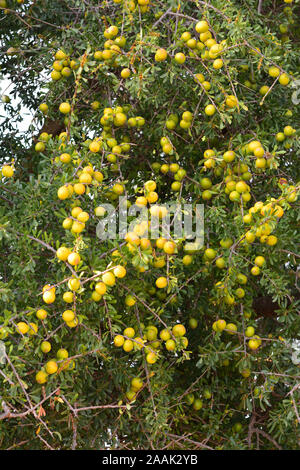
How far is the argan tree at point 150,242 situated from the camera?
1.73 m

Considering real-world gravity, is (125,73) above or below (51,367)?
above

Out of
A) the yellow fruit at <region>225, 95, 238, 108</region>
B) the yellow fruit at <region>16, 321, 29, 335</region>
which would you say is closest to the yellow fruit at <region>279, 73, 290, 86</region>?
the yellow fruit at <region>225, 95, 238, 108</region>

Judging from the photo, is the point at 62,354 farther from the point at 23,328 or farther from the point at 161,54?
the point at 161,54

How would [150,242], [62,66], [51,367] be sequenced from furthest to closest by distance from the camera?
[62,66], [150,242], [51,367]

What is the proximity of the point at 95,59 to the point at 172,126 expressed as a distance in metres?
0.42

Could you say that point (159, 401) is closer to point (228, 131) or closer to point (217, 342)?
point (217, 342)

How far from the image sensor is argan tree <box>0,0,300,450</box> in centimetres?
173

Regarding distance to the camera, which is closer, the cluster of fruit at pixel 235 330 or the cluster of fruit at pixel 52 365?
the cluster of fruit at pixel 52 365

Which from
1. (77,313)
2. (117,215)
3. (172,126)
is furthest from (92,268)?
(172,126)

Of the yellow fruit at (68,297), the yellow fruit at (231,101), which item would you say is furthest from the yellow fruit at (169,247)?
the yellow fruit at (231,101)

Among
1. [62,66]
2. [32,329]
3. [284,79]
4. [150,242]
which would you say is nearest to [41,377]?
[32,329]

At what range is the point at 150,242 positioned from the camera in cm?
178

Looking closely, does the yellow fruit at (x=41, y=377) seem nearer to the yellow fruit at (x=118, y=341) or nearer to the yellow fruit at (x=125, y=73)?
the yellow fruit at (x=118, y=341)

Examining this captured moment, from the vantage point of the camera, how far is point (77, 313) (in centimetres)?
174
